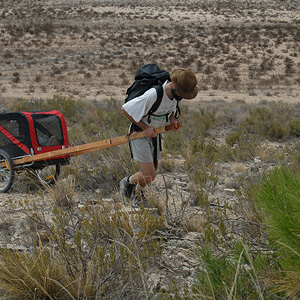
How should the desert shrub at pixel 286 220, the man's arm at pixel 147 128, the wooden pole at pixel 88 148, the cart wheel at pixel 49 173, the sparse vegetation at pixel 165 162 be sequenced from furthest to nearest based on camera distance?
1. the cart wheel at pixel 49 173
2. the wooden pole at pixel 88 148
3. the man's arm at pixel 147 128
4. the sparse vegetation at pixel 165 162
5. the desert shrub at pixel 286 220

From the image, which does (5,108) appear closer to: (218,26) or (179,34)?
(179,34)

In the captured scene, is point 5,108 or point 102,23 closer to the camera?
point 5,108

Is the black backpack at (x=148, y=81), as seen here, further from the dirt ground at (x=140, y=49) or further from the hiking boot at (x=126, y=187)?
the dirt ground at (x=140, y=49)

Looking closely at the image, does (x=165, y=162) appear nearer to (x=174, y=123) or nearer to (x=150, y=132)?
(x=174, y=123)

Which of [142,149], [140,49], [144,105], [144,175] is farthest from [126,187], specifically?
[140,49]

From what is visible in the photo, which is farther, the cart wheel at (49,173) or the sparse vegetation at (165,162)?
the cart wheel at (49,173)

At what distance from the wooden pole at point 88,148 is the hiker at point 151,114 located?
0.09m

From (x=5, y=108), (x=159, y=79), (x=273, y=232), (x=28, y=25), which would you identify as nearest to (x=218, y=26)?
(x=28, y=25)

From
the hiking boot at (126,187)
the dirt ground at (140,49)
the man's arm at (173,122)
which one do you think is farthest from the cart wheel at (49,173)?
the dirt ground at (140,49)

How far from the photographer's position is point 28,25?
98.1ft

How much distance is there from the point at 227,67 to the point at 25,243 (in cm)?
1873

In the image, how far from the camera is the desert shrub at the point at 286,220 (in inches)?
58.7

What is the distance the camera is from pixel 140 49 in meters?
24.3

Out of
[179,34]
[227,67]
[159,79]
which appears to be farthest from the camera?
[179,34]
